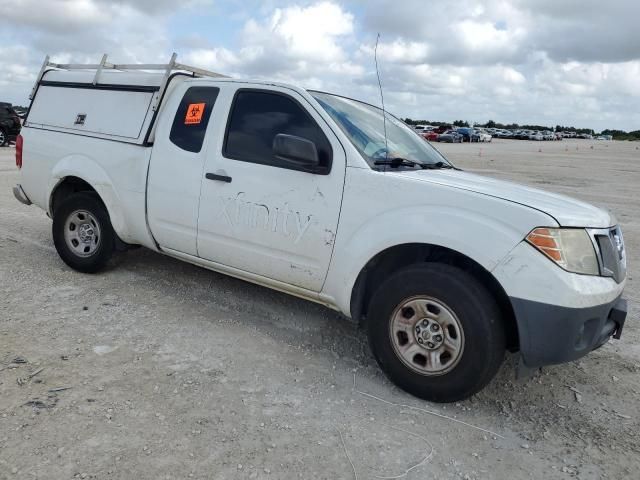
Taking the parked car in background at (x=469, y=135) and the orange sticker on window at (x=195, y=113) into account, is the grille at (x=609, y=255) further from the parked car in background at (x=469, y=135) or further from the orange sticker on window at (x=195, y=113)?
the parked car in background at (x=469, y=135)

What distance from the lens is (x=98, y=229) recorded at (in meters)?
4.93

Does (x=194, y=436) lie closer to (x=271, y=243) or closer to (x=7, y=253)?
(x=271, y=243)

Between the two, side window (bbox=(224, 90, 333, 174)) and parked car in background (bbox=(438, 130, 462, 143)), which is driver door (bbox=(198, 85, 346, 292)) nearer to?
side window (bbox=(224, 90, 333, 174))

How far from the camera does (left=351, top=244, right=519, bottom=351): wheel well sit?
3080 mm

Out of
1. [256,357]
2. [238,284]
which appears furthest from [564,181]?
[256,357]

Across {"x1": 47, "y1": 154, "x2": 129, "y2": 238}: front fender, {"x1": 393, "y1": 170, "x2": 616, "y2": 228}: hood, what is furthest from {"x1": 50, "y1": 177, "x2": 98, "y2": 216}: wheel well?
{"x1": 393, "y1": 170, "x2": 616, "y2": 228}: hood

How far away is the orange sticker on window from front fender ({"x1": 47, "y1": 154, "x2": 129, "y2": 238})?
986 mm

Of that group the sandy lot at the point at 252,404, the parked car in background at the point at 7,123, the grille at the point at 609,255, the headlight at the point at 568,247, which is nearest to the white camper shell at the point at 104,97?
the sandy lot at the point at 252,404

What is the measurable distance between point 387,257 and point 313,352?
92 cm

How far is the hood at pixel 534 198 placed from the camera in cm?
297

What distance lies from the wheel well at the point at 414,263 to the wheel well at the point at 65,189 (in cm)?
310

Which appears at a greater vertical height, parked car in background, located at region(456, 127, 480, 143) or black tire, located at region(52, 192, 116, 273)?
parked car in background, located at region(456, 127, 480, 143)

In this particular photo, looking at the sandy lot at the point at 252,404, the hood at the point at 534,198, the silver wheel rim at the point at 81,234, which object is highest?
the hood at the point at 534,198

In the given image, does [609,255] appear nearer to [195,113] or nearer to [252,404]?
[252,404]
